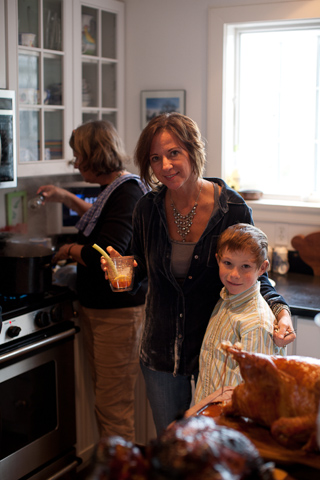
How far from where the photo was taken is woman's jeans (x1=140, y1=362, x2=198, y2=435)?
1.78m

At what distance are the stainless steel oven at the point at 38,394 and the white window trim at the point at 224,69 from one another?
116 cm

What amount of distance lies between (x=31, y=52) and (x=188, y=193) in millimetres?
1291

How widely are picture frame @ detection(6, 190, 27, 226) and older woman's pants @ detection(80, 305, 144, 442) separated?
0.72 metres

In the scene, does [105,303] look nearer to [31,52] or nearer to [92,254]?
[92,254]

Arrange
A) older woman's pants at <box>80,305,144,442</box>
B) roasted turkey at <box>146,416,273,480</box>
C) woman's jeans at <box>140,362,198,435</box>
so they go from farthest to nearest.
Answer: older woman's pants at <box>80,305,144,442</box> → woman's jeans at <box>140,362,198,435</box> → roasted turkey at <box>146,416,273,480</box>

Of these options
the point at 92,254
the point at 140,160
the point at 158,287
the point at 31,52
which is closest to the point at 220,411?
the point at 158,287

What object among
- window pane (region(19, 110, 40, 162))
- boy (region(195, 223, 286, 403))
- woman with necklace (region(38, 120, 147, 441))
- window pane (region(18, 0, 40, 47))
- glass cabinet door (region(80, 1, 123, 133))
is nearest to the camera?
boy (region(195, 223, 286, 403))

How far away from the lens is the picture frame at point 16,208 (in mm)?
2855

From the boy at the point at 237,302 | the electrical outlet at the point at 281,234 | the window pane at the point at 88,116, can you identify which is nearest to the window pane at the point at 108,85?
the window pane at the point at 88,116

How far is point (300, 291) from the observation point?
97.1 inches

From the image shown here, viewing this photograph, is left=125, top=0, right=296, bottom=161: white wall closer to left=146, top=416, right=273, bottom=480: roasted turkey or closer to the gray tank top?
the gray tank top

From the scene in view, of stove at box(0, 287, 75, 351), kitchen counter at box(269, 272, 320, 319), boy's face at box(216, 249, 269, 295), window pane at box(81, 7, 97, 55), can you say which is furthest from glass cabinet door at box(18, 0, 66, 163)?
boy's face at box(216, 249, 269, 295)

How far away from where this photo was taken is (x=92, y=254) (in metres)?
2.20

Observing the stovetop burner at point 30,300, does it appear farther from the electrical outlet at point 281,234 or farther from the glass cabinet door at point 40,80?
the electrical outlet at point 281,234
